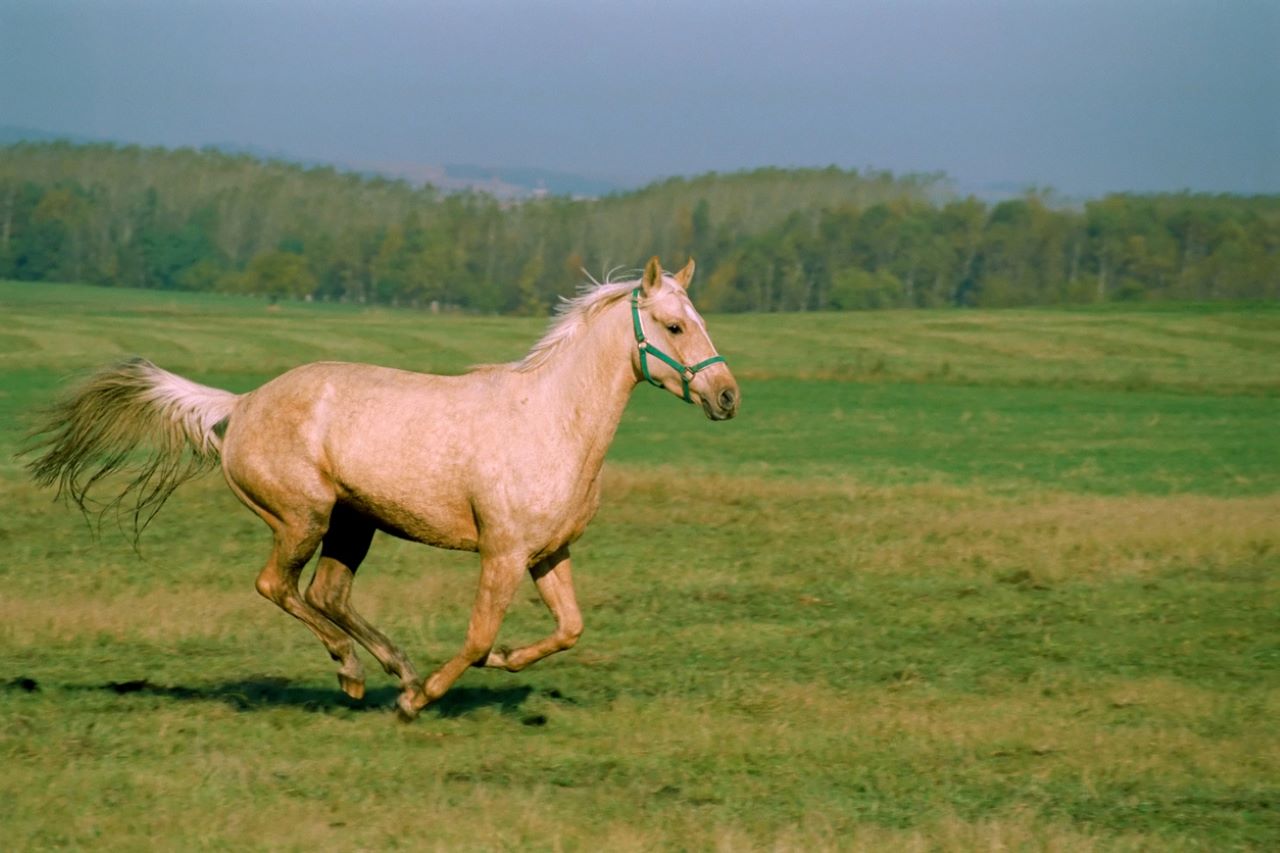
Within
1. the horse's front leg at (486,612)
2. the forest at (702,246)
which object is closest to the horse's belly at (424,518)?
the horse's front leg at (486,612)

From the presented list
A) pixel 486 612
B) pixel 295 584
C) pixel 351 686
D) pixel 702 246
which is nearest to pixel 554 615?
pixel 486 612

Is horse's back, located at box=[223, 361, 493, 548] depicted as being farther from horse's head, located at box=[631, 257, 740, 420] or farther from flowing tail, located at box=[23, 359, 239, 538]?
horse's head, located at box=[631, 257, 740, 420]

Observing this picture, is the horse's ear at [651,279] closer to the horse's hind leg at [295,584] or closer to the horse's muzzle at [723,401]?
the horse's muzzle at [723,401]

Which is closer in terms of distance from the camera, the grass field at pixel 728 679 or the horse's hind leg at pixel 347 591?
the grass field at pixel 728 679

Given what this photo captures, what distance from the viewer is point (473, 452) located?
7.76 m

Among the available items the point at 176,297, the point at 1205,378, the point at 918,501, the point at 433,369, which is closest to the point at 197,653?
the point at 918,501

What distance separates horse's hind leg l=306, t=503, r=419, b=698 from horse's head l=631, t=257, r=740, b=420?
1802 millimetres

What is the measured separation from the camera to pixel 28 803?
6.42 metres

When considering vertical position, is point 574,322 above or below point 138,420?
above

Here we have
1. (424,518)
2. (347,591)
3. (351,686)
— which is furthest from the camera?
(347,591)

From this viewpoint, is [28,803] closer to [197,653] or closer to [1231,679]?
[197,653]

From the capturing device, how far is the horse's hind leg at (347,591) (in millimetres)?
8180

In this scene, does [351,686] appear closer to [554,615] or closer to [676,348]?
[554,615]

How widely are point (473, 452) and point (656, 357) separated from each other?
1.03 meters
